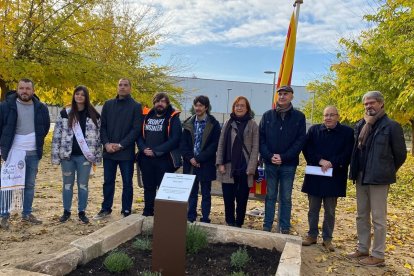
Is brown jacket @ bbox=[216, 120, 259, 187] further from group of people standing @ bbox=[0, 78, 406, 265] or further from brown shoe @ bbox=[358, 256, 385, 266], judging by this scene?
brown shoe @ bbox=[358, 256, 385, 266]

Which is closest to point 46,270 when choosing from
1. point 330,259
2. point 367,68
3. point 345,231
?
point 330,259

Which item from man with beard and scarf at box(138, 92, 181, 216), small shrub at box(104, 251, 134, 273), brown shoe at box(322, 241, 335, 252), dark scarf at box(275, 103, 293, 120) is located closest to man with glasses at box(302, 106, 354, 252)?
brown shoe at box(322, 241, 335, 252)

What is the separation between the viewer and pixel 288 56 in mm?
6258

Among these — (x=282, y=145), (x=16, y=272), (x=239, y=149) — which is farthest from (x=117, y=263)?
(x=282, y=145)

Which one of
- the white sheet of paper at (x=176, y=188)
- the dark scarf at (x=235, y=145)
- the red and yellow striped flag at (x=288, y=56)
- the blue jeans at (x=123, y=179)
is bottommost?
the blue jeans at (x=123, y=179)

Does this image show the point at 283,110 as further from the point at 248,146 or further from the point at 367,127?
the point at 367,127

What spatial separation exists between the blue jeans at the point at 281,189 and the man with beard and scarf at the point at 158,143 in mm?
1310

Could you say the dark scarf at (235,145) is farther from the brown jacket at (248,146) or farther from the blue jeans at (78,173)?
the blue jeans at (78,173)

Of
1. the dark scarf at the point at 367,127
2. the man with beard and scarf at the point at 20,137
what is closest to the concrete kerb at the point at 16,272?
the man with beard and scarf at the point at 20,137

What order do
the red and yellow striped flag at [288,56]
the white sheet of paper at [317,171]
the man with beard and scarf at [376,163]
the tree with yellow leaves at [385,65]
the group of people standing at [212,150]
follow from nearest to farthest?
the man with beard and scarf at [376,163] → the group of people standing at [212,150] → the white sheet of paper at [317,171] → the red and yellow striped flag at [288,56] → the tree with yellow leaves at [385,65]

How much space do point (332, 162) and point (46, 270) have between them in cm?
347

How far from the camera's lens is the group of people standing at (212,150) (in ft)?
15.8

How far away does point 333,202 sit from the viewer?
5.11m

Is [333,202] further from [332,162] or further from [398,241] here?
[398,241]
